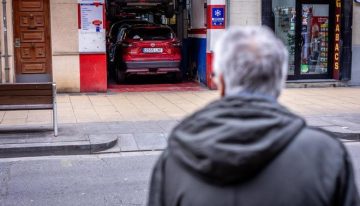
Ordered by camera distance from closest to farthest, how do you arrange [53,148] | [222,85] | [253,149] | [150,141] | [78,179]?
[253,149] < [222,85] < [78,179] < [53,148] < [150,141]

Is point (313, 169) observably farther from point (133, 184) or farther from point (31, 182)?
point (31, 182)

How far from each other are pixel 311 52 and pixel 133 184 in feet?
35.3

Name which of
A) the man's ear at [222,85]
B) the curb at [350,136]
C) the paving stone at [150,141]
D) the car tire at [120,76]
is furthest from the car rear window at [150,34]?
the man's ear at [222,85]

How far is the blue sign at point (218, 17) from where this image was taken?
48.9 feet

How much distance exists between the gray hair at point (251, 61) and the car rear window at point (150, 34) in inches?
560

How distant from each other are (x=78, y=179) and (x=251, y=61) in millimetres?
5384

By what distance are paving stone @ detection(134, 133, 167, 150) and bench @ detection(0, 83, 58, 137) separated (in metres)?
1.54

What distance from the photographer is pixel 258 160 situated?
5.78 ft

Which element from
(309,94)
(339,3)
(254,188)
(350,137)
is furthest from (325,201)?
(339,3)

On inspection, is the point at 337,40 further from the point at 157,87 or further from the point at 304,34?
the point at 157,87

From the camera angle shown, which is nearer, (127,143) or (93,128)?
(127,143)

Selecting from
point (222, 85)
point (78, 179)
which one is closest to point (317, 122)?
point (78, 179)

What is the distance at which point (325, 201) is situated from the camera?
71.7 inches

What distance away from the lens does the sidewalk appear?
8.63m
